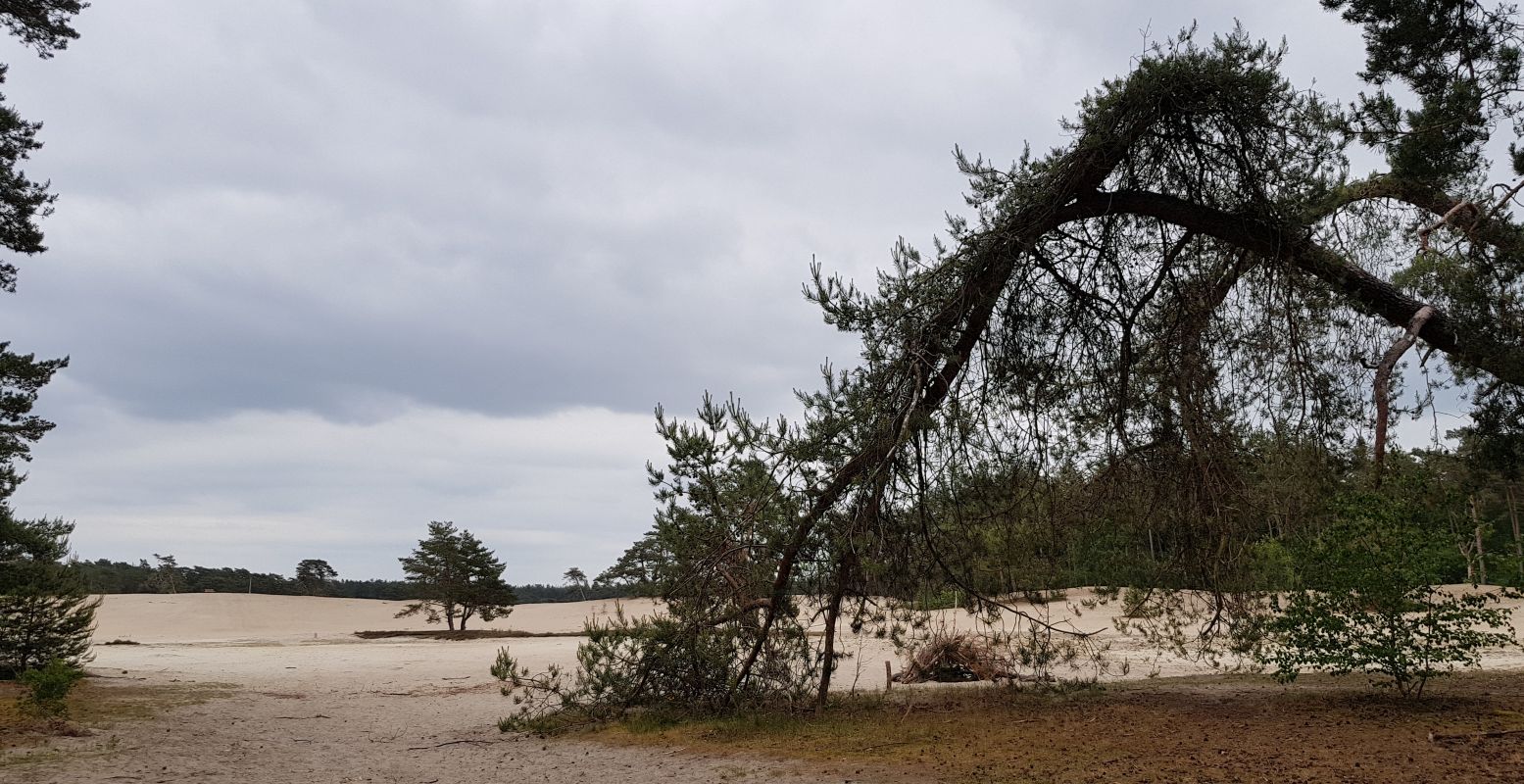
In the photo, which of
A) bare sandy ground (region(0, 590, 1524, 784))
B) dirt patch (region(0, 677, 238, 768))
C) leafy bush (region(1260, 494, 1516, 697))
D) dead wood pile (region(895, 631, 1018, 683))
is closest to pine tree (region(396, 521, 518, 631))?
bare sandy ground (region(0, 590, 1524, 784))

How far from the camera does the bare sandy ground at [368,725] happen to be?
26.9ft

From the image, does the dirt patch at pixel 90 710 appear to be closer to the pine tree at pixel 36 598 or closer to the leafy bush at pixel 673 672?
the pine tree at pixel 36 598

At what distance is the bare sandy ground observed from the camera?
820 cm

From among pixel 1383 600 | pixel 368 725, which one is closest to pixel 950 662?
pixel 1383 600

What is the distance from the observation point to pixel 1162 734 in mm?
8023

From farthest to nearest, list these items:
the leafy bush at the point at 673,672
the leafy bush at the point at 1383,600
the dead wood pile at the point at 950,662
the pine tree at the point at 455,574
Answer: the pine tree at the point at 455,574, the dead wood pile at the point at 950,662, the leafy bush at the point at 673,672, the leafy bush at the point at 1383,600

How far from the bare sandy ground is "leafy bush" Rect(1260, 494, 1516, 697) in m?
2.86

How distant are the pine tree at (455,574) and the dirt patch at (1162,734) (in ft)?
113

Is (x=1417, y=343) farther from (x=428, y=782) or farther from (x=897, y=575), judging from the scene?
(x=428, y=782)

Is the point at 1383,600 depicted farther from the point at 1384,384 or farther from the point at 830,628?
the point at 830,628

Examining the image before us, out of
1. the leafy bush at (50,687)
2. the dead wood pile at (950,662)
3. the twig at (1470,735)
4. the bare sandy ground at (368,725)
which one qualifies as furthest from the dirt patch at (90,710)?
the twig at (1470,735)

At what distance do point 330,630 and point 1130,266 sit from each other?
48.5 metres

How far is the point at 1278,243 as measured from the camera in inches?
343

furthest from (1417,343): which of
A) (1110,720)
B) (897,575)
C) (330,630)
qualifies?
(330,630)
